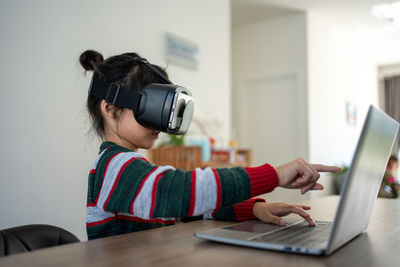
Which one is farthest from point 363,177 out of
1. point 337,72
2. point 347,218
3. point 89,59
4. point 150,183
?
point 337,72

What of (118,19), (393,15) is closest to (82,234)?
(118,19)

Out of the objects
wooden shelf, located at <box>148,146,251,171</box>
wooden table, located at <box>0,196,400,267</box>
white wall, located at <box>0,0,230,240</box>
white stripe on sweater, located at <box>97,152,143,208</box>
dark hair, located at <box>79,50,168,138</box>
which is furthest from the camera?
wooden shelf, located at <box>148,146,251,171</box>

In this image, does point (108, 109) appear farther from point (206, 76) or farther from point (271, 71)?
point (271, 71)

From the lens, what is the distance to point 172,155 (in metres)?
2.81

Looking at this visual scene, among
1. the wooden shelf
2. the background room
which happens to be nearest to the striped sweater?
the background room

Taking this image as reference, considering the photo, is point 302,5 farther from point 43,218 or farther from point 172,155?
point 43,218

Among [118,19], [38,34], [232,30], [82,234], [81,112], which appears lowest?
[82,234]

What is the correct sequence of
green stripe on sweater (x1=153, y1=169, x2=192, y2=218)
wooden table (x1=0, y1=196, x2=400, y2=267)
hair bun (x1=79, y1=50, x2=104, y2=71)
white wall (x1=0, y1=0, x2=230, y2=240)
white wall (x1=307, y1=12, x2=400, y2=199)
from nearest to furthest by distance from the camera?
1. wooden table (x1=0, y1=196, x2=400, y2=267)
2. green stripe on sweater (x1=153, y1=169, x2=192, y2=218)
3. hair bun (x1=79, y1=50, x2=104, y2=71)
4. white wall (x1=0, y1=0, x2=230, y2=240)
5. white wall (x1=307, y1=12, x2=400, y2=199)

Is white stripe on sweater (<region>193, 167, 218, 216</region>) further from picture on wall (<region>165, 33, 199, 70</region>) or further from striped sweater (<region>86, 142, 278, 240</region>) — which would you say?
picture on wall (<region>165, 33, 199, 70</region>)

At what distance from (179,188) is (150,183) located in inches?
2.6

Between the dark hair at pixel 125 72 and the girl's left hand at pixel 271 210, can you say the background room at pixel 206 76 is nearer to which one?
the dark hair at pixel 125 72

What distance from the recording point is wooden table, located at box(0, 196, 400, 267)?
55cm

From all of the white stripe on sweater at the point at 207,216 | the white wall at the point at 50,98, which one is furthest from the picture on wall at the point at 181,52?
the white stripe on sweater at the point at 207,216

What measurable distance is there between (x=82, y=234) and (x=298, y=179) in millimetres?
Result: 2017
